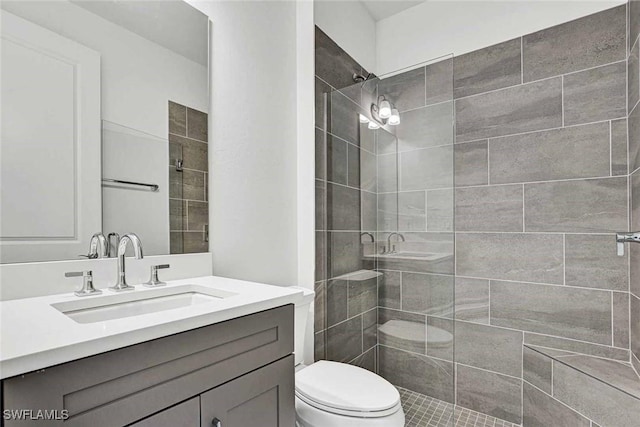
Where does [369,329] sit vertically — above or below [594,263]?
below

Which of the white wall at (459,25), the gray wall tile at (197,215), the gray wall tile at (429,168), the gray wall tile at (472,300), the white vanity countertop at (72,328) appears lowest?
the gray wall tile at (472,300)

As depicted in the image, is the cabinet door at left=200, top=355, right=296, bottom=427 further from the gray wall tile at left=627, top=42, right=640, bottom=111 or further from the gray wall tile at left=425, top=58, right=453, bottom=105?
the gray wall tile at left=627, top=42, right=640, bottom=111

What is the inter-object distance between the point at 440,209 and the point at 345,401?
101cm

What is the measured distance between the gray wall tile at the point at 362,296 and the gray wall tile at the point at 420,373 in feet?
0.87

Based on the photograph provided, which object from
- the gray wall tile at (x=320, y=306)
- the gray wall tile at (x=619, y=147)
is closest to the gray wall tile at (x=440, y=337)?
the gray wall tile at (x=320, y=306)

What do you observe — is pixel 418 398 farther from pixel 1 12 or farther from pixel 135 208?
pixel 1 12

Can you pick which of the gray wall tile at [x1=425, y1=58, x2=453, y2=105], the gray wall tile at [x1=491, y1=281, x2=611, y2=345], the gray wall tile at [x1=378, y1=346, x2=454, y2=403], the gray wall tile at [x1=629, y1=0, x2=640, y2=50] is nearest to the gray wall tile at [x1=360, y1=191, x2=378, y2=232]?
the gray wall tile at [x1=425, y1=58, x2=453, y2=105]

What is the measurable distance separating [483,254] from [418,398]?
0.93 meters

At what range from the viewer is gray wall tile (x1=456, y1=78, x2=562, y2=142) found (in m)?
1.98

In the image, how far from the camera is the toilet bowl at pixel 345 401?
129cm

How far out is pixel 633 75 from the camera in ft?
5.57

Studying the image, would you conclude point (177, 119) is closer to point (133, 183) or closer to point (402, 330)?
point (133, 183)

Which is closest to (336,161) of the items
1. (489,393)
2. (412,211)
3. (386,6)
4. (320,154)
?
(320,154)

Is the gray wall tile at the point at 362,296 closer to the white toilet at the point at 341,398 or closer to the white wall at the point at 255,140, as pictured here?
the white wall at the point at 255,140
